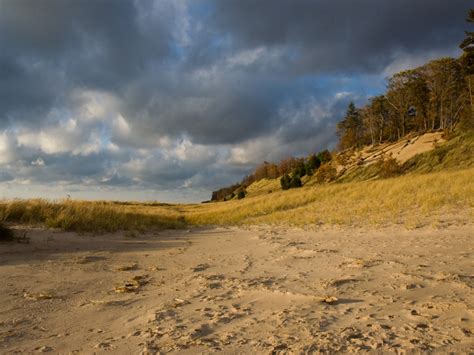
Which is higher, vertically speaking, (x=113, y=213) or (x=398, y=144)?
(x=398, y=144)

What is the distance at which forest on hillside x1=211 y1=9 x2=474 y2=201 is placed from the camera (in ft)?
146

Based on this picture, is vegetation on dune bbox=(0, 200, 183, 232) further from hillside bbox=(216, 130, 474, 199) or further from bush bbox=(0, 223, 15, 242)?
hillside bbox=(216, 130, 474, 199)

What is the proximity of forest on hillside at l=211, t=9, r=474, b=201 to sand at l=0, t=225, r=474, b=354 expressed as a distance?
38.4 m

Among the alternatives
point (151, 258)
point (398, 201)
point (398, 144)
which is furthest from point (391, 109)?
point (151, 258)

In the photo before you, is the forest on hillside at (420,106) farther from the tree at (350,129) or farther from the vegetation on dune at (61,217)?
the vegetation on dune at (61,217)

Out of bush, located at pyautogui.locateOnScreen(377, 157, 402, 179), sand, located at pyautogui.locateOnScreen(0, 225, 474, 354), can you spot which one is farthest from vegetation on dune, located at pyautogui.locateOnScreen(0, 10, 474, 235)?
sand, located at pyautogui.locateOnScreen(0, 225, 474, 354)

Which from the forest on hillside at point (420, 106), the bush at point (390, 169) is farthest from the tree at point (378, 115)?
the bush at point (390, 169)

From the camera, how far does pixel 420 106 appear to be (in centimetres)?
5228

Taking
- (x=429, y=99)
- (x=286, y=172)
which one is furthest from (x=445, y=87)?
(x=286, y=172)

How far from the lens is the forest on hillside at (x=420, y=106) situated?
44.6 meters

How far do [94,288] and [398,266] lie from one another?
4.83m

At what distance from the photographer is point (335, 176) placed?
166 feet

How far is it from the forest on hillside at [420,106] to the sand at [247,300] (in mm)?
38425

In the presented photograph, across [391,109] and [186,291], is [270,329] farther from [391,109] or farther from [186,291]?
[391,109]
